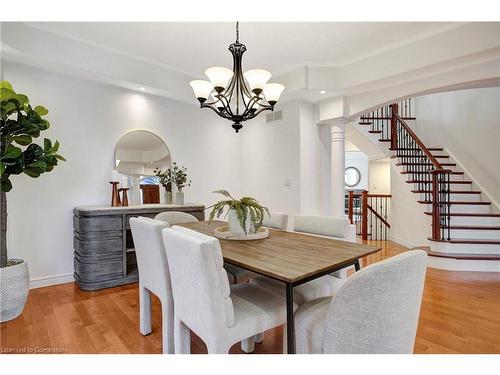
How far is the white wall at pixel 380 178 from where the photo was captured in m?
8.72

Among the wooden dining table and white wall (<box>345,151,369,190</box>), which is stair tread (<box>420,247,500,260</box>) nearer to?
the wooden dining table

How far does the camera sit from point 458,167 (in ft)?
17.6

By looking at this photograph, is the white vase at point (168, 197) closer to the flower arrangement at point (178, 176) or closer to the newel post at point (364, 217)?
the flower arrangement at point (178, 176)

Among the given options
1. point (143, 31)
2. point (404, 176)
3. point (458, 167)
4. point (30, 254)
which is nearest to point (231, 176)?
point (143, 31)

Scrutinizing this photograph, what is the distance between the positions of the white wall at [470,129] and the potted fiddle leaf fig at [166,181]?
5.25m

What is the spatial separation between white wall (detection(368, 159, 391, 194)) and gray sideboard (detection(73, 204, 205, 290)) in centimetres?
747

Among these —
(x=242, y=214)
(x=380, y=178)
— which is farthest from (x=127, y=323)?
(x=380, y=178)

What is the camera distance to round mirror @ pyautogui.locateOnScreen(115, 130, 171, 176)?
3.74 m

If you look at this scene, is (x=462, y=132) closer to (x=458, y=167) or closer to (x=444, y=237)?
(x=458, y=167)

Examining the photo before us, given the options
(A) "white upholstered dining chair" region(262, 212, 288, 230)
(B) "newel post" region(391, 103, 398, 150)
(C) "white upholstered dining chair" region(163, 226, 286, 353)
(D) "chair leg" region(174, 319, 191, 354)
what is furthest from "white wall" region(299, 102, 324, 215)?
(D) "chair leg" region(174, 319, 191, 354)

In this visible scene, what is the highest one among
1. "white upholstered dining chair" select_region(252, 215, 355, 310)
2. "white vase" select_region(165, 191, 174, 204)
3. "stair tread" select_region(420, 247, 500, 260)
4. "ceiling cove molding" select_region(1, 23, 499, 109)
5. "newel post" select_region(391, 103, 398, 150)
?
"ceiling cove molding" select_region(1, 23, 499, 109)

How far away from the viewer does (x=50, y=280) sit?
10.6ft

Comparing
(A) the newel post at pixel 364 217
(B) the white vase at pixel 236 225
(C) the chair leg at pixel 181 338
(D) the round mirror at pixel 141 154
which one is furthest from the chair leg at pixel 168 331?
(A) the newel post at pixel 364 217

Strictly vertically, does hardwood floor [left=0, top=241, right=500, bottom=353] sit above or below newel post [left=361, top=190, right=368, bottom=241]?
Answer: below
